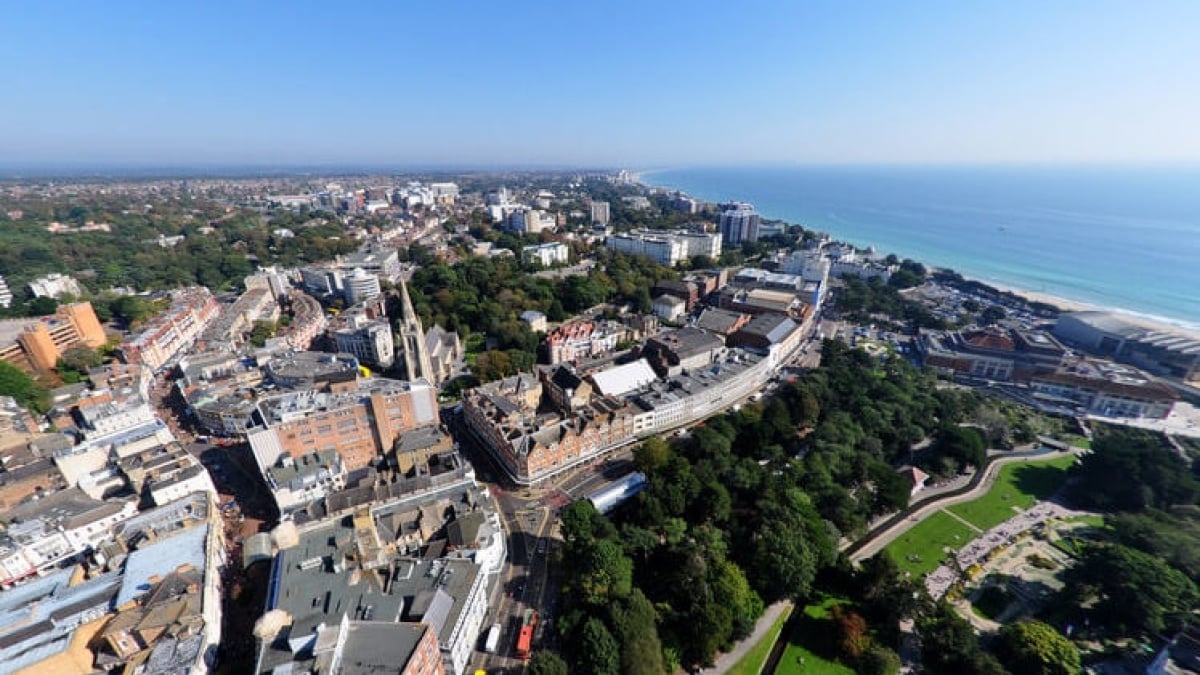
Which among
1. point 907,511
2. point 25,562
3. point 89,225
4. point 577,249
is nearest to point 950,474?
point 907,511

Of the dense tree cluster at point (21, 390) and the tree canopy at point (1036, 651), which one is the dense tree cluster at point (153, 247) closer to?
the dense tree cluster at point (21, 390)

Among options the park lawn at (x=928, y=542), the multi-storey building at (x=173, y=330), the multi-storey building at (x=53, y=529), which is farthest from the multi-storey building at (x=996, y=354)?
the multi-storey building at (x=173, y=330)

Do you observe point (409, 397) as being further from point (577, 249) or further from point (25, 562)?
point (577, 249)

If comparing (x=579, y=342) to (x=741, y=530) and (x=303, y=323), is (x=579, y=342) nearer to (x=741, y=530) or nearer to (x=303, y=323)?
(x=741, y=530)

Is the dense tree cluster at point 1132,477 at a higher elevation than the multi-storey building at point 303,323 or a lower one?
lower

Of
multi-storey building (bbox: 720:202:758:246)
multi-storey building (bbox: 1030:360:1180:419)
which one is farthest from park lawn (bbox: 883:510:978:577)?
multi-storey building (bbox: 720:202:758:246)

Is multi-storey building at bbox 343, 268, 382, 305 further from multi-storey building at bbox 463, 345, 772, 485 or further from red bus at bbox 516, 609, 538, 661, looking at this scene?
red bus at bbox 516, 609, 538, 661
